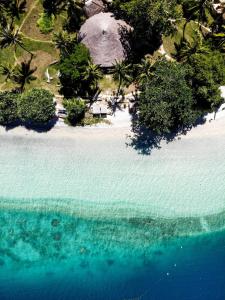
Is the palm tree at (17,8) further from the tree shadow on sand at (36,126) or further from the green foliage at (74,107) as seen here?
the tree shadow on sand at (36,126)

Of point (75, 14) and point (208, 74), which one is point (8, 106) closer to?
point (75, 14)

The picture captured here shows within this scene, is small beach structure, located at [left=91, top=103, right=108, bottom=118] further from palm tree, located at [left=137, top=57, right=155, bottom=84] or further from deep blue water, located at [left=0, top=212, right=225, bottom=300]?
deep blue water, located at [left=0, top=212, right=225, bottom=300]

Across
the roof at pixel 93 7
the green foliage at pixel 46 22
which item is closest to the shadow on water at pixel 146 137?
the roof at pixel 93 7

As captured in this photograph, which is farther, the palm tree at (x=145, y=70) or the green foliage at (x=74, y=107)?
the green foliage at (x=74, y=107)

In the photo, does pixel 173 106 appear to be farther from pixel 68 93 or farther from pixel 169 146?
pixel 68 93

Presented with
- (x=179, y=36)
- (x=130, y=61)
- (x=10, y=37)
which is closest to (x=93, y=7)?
(x=130, y=61)

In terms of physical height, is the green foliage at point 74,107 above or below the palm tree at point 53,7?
below
